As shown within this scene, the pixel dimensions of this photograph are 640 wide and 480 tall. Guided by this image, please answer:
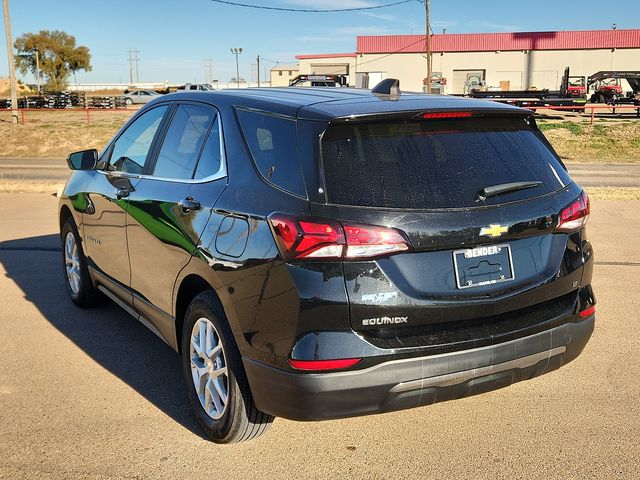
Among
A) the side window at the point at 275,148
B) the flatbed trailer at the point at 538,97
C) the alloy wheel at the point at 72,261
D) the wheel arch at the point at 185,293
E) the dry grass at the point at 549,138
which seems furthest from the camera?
the flatbed trailer at the point at 538,97

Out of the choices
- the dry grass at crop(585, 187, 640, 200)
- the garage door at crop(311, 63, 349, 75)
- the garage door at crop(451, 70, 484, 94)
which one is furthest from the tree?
the dry grass at crop(585, 187, 640, 200)

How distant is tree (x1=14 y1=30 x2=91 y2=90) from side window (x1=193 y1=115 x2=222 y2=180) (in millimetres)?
90389

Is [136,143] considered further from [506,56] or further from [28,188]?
[506,56]

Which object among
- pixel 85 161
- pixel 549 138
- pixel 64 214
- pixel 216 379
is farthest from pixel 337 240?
pixel 549 138

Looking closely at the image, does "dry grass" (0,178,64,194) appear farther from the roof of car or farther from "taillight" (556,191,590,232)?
"taillight" (556,191,590,232)

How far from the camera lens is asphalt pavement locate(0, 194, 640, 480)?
3.31 meters

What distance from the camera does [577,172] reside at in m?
19.0

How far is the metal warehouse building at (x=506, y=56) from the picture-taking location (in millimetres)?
70188

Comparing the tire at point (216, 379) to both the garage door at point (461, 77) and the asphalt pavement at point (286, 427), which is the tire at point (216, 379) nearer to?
the asphalt pavement at point (286, 427)

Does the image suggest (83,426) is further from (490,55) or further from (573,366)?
(490,55)

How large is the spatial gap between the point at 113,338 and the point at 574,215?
340 centimetres

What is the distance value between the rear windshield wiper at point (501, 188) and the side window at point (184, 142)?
1.55m

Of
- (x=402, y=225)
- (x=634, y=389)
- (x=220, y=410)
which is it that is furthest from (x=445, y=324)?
(x=634, y=389)

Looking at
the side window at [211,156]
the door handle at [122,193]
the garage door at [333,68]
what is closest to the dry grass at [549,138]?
the door handle at [122,193]
